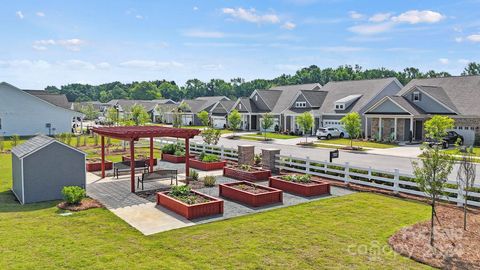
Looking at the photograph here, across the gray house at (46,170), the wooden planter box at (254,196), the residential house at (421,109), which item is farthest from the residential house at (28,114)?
the wooden planter box at (254,196)

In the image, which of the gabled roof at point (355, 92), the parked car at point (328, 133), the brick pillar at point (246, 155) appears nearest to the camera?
the brick pillar at point (246, 155)

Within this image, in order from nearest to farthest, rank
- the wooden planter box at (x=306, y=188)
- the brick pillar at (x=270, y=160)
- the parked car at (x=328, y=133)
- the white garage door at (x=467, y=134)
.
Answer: the wooden planter box at (x=306, y=188) → the brick pillar at (x=270, y=160) → the white garage door at (x=467, y=134) → the parked car at (x=328, y=133)

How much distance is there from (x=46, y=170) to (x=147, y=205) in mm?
4395

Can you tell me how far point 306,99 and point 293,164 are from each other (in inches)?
1258

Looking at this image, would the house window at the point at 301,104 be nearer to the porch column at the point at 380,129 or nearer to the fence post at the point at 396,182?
the porch column at the point at 380,129

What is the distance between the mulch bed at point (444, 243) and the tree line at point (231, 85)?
105476 millimetres

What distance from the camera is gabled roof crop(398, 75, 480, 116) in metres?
39.1

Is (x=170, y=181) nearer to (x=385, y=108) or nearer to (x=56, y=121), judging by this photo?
(x=385, y=108)

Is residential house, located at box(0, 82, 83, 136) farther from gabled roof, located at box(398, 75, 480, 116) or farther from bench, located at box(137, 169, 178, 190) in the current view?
gabled roof, located at box(398, 75, 480, 116)

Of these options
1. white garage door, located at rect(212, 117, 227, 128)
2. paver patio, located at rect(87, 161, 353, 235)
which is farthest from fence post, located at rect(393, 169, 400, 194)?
white garage door, located at rect(212, 117, 227, 128)

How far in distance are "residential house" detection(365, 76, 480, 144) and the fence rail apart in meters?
22.2

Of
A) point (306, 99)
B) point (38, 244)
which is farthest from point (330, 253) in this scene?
point (306, 99)

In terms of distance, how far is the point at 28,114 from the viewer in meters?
49.0

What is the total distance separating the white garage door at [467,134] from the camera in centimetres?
3681
